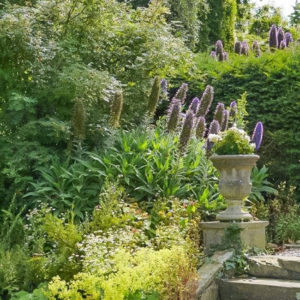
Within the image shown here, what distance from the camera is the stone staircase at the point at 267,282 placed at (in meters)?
4.99

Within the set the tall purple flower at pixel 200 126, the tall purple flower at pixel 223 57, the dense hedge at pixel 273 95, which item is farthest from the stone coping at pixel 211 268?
the tall purple flower at pixel 223 57

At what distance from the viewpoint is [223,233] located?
5.77 m

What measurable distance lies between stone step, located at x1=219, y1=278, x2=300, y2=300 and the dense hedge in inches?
126

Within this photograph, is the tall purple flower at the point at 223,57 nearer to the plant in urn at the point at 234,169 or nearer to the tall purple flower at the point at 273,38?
the tall purple flower at the point at 273,38

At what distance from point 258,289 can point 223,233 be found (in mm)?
828

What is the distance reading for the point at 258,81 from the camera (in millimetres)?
9062

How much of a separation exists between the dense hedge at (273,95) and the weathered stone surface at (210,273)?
302cm

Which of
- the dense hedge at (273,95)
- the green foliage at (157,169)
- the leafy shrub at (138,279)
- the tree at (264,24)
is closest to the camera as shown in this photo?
the leafy shrub at (138,279)

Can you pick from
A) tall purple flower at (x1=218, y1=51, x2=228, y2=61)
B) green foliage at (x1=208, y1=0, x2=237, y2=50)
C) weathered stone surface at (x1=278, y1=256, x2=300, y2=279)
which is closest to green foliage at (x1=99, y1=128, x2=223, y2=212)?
weathered stone surface at (x1=278, y1=256, x2=300, y2=279)

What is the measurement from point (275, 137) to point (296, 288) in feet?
12.5

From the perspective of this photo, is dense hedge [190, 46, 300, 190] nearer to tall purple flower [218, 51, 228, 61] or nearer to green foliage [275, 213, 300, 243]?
tall purple flower [218, 51, 228, 61]

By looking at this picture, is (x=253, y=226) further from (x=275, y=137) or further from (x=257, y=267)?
(x=275, y=137)

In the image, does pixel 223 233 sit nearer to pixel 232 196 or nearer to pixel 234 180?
pixel 232 196

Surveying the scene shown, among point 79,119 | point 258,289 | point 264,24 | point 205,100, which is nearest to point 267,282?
point 258,289
